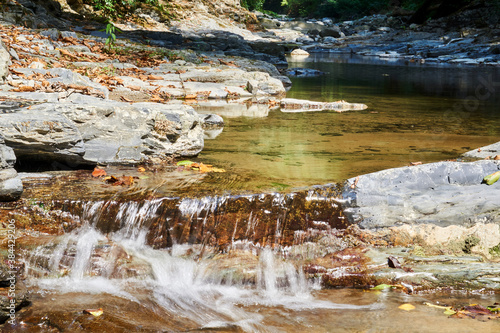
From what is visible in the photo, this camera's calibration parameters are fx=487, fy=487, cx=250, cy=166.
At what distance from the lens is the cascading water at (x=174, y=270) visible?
3154mm

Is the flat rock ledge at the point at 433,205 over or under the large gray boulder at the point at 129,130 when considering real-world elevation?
under

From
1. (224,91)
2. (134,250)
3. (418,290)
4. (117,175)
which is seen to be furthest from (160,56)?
(418,290)

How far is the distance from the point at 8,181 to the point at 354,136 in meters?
4.12

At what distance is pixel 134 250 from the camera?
361 centimetres

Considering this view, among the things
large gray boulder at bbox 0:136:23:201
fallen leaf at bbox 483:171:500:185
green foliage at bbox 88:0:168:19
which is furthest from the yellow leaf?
green foliage at bbox 88:0:168:19

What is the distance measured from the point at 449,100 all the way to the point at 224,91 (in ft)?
14.9

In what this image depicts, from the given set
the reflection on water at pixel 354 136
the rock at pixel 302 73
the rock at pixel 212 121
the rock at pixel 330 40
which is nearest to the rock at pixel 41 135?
the reflection on water at pixel 354 136

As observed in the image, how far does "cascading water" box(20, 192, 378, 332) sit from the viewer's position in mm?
3154

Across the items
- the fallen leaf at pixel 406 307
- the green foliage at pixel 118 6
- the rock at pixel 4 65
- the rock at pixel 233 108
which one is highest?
the green foliage at pixel 118 6

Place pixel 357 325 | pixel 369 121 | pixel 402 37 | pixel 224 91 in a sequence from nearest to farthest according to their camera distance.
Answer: pixel 357 325, pixel 369 121, pixel 224 91, pixel 402 37

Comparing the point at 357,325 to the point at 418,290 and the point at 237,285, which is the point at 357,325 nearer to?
the point at 418,290

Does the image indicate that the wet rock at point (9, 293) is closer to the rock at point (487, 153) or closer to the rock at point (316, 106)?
the rock at point (487, 153)

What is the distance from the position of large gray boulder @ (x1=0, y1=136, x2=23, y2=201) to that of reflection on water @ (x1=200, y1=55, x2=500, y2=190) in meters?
1.69

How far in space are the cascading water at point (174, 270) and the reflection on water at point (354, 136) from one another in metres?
0.68
